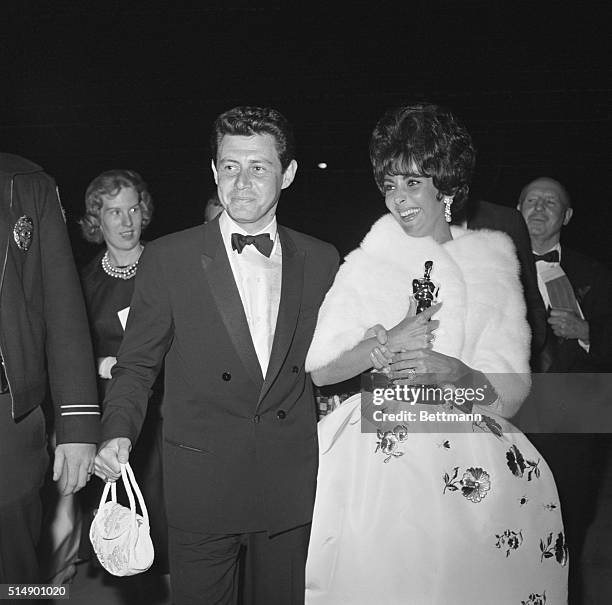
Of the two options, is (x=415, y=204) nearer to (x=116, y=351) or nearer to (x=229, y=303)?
(x=229, y=303)

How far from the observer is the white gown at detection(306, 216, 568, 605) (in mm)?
2215

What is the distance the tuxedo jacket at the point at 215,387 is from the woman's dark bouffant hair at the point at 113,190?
886 mm

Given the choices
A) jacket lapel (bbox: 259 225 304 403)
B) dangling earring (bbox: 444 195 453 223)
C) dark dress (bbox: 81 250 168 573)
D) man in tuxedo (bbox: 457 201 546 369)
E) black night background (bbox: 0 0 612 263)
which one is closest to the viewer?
jacket lapel (bbox: 259 225 304 403)

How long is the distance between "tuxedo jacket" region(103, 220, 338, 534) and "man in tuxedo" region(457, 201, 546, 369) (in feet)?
1.93

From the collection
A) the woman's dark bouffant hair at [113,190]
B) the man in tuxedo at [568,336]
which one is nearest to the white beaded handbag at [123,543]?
the woman's dark bouffant hair at [113,190]

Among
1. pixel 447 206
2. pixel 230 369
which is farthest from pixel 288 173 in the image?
pixel 230 369

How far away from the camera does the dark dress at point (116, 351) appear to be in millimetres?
3074

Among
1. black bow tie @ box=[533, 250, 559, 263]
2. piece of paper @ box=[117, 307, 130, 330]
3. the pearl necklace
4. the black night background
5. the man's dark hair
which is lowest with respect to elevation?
piece of paper @ box=[117, 307, 130, 330]

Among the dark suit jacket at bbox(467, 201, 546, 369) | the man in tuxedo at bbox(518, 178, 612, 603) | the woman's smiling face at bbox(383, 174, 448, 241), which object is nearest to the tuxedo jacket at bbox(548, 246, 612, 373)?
the man in tuxedo at bbox(518, 178, 612, 603)

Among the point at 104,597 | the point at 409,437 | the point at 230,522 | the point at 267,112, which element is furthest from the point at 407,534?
the point at 104,597

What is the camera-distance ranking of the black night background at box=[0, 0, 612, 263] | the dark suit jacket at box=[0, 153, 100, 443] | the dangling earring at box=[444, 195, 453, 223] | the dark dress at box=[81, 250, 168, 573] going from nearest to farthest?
the dark suit jacket at box=[0, 153, 100, 443] → the dangling earring at box=[444, 195, 453, 223] → the black night background at box=[0, 0, 612, 263] → the dark dress at box=[81, 250, 168, 573]

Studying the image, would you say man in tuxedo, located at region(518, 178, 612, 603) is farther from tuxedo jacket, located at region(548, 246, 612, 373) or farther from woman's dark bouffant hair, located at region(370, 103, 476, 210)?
woman's dark bouffant hair, located at region(370, 103, 476, 210)

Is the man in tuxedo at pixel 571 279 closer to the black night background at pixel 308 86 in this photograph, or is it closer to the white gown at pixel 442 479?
the black night background at pixel 308 86

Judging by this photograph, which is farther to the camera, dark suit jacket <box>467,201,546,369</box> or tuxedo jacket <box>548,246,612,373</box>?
tuxedo jacket <box>548,246,612,373</box>
